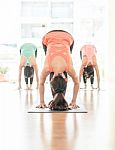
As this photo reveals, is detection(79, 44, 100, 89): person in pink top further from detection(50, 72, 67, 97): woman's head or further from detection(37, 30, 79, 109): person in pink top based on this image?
detection(50, 72, 67, 97): woman's head

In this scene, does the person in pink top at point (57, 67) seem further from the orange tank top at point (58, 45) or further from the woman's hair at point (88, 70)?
the woman's hair at point (88, 70)

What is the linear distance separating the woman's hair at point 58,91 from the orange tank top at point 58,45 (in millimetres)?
86

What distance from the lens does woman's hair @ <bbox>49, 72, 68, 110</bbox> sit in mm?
2584

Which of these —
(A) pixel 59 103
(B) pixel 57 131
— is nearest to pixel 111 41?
(A) pixel 59 103

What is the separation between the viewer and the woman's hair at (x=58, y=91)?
258 cm

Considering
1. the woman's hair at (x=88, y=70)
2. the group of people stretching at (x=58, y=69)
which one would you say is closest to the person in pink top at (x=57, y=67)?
the group of people stretching at (x=58, y=69)

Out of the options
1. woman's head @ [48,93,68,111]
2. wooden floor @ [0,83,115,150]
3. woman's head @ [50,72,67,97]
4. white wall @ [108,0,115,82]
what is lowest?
wooden floor @ [0,83,115,150]

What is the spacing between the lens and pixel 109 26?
29.2 ft

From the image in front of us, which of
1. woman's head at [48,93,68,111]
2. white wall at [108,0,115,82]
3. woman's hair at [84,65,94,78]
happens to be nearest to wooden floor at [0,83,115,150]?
woman's head at [48,93,68,111]

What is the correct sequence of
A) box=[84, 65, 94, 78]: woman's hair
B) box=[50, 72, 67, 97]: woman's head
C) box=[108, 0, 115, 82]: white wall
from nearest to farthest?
box=[50, 72, 67, 97]: woman's head < box=[84, 65, 94, 78]: woman's hair < box=[108, 0, 115, 82]: white wall

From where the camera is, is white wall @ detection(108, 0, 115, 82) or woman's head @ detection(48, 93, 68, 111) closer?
woman's head @ detection(48, 93, 68, 111)

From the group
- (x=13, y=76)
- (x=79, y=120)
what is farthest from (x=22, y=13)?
(x=79, y=120)

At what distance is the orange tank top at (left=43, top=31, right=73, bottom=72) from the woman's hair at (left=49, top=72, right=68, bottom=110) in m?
0.09

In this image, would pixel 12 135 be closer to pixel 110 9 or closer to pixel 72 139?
pixel 72 139
